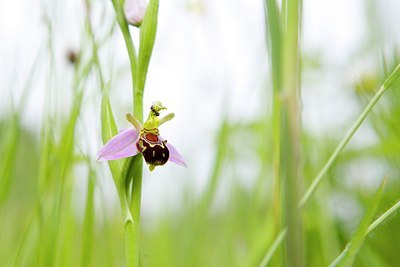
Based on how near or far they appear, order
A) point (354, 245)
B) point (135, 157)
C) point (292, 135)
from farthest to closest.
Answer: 1. point (135, 157)
2. point (354, 245)
3. point (292, 135)

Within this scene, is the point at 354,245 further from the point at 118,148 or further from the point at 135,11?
the point at 135,11

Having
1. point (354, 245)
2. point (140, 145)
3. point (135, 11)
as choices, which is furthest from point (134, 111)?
point (354, 245)

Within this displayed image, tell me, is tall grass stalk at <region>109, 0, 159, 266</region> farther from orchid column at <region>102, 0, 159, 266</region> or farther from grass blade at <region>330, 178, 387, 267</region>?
grass blade at <region>330, 178, 387, 267</region>

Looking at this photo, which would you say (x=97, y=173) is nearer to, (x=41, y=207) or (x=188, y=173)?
(x=41, y=207)

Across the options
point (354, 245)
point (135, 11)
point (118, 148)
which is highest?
point (135, 11)

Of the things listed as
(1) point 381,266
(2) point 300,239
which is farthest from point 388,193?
(2) point 300,239

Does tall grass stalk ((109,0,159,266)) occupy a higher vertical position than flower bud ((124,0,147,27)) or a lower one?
lower

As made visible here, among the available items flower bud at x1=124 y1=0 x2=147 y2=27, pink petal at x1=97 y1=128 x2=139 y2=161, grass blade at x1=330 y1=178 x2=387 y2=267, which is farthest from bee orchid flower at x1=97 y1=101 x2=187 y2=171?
grass blade at x1=330 y1=178 x2=387 y2=267
